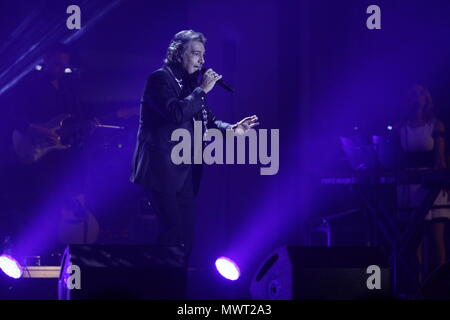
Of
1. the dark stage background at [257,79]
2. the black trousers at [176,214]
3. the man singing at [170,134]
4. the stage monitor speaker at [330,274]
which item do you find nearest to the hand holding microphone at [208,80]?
the man singing at [170,134]

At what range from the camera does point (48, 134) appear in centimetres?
657

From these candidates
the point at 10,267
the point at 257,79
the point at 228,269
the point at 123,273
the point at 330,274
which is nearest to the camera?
the point at 123,273

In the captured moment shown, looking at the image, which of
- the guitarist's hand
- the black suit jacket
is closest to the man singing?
the black suit jacket

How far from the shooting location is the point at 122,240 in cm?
711

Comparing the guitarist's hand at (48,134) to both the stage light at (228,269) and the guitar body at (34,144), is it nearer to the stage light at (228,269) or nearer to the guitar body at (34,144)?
the guitar body at (34,144)

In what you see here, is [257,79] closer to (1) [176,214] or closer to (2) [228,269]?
(2) [228,269]

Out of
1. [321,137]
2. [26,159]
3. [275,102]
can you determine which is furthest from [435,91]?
[26,159]

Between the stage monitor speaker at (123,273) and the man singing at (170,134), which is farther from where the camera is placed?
the man singing at (170,134)

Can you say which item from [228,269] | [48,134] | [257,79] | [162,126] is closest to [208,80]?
[162,126]

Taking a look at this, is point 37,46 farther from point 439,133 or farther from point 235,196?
point 439,133

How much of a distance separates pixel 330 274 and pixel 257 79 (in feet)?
8.16

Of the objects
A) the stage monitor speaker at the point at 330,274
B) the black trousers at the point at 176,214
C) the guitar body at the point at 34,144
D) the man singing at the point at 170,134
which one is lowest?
the stage monitor speaker at the point at 330,274

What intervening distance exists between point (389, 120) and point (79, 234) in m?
3.52

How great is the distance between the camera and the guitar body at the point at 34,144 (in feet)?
21.5
